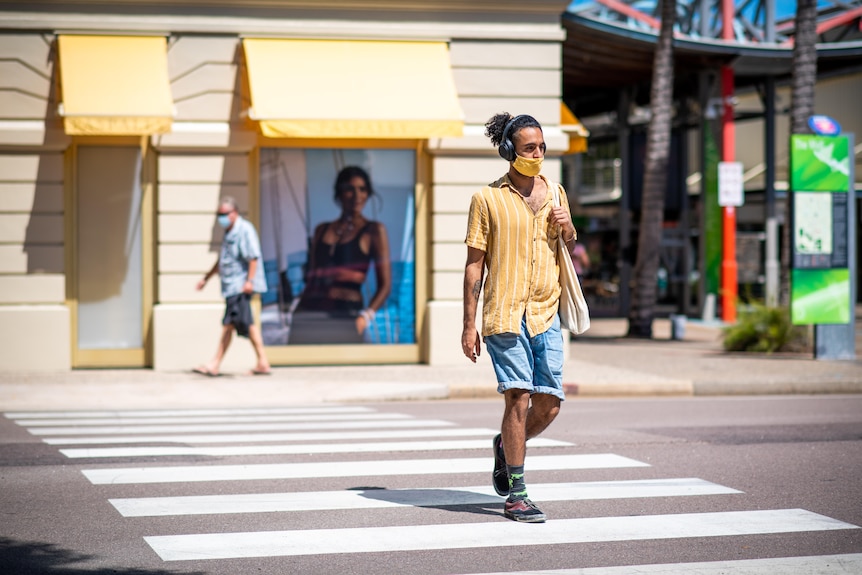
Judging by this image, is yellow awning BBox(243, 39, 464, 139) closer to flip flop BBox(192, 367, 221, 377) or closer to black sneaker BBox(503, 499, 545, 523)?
flip flop BBox(192, 367, 221, 377)

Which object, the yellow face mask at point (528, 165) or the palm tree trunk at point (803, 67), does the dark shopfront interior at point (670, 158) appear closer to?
the palm tree trunk at point (803, 67)

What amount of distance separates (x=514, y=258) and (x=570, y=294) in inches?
16.0

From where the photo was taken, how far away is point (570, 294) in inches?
258

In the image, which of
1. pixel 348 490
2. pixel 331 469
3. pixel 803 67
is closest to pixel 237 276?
pixel 331 469

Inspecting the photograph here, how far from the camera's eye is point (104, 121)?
13.9 metres

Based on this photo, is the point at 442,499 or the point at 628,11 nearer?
the point at 442,499

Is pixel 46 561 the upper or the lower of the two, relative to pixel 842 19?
lower

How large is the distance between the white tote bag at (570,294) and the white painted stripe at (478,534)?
3.43ft

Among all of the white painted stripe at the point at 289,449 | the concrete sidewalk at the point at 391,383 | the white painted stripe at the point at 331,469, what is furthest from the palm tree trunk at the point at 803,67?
the white painted stripe at the point at 331,469

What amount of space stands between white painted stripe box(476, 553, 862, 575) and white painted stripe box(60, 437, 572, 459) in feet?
12.0

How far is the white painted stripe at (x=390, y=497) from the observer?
6699mm

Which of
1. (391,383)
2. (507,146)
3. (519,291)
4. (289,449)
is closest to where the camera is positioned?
(519,291)

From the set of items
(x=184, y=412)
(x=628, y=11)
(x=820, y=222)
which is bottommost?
(x=184, y=412)

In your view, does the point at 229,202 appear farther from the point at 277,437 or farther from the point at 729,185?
the point at 729,185
